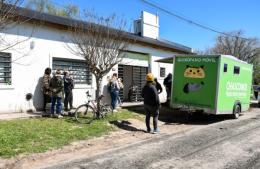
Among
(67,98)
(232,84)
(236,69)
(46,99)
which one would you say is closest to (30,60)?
(46,99)

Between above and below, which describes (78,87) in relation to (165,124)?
above

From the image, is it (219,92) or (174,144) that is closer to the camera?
(174,144)

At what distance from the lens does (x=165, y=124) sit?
1371 centimetres

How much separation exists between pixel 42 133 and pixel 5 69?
4155mm

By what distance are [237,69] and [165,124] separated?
4.44m

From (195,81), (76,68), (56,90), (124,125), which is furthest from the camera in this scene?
(76,68)

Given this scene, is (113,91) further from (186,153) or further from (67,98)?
(186,153)

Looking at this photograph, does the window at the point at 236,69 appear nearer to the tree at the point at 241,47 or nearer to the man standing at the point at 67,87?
the man standing at the point at 67,87

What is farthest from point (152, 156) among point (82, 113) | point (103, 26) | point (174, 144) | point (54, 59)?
point (54, 59)

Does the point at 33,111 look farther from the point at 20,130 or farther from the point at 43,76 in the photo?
the point at 20,130

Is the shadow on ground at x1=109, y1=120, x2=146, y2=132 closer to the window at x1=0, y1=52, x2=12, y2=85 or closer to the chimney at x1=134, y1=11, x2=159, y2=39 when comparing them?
the window at x1=0, y1=52, x2=12, y2=85

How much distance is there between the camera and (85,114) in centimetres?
1252

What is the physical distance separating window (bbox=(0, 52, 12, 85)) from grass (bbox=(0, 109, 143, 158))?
2.27 meters

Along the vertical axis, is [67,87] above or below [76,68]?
below
